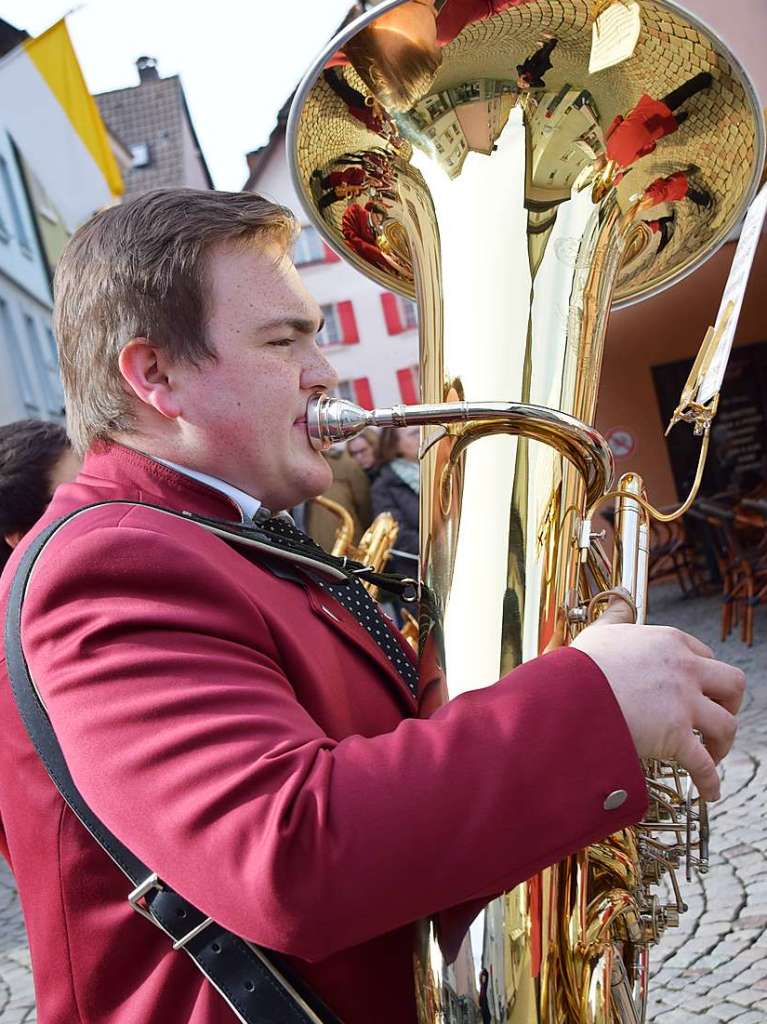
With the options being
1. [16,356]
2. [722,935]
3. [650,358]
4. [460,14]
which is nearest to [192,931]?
[460,14]

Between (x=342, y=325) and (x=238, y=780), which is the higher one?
(x=342, y=325)

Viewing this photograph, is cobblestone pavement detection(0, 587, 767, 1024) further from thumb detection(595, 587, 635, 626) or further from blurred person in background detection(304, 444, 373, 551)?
blurred person in background detection(304, 444, 373, 551)

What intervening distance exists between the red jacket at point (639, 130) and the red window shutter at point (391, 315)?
18.1 m

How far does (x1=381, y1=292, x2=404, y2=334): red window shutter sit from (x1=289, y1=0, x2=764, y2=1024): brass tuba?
1801 cm

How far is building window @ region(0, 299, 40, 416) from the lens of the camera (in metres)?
15.0

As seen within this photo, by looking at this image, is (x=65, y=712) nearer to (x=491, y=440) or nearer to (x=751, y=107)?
(x=491, y=440)

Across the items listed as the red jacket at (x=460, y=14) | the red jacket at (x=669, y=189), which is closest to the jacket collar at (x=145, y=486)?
the red jacket at (x=460, y=14)

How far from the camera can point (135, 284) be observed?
4.25 ft

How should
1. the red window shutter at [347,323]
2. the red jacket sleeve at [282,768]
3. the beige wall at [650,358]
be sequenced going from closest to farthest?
1. the red jacket sleeve at [282,768]
2. the beige wall at [650,358]
3. the red window shutter at [347,323]

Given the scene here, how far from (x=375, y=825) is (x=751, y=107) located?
140 centimetres

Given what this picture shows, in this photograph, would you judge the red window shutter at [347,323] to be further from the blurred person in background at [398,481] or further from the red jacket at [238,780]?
the red jacket at [238,780]

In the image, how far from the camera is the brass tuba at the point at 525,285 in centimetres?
133

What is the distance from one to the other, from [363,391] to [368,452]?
12678 millimetres

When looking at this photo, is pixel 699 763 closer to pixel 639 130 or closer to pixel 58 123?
pixel 639 130
